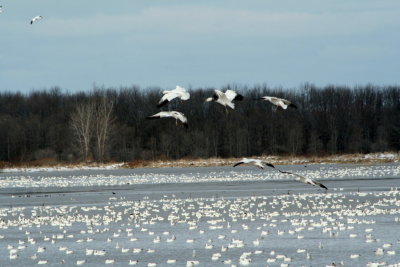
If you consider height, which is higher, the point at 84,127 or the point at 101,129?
the point at 84,127

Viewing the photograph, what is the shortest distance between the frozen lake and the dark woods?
176 feet

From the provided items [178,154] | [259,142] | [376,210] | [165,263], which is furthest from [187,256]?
[259,142]

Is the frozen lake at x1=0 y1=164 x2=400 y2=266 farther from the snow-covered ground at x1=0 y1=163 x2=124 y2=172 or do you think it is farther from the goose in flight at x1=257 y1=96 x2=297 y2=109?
the snow-covered ground at x1=0 y1=163 x2=124 y2=172

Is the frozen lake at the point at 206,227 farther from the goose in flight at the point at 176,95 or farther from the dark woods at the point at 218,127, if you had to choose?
the dark woods at the point at 218,127

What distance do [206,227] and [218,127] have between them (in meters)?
74.5

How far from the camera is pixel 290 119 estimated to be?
97.4m

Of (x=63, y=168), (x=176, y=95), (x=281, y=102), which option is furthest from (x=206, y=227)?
(x=63, y=168)

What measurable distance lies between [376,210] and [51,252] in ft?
32.6

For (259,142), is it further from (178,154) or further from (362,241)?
(362,241)

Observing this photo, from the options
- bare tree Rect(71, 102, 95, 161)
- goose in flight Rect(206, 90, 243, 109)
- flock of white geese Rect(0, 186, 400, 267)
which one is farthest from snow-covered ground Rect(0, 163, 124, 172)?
goose in flight Rect(206, 90, 243, 109)

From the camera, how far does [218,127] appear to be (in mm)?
93125

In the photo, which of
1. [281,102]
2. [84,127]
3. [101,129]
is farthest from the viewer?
[84,127]

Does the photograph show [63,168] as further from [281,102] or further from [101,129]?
[281,102]

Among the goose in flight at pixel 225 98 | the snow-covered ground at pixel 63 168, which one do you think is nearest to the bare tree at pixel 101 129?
the snow-covered ground at pixel 63 168
